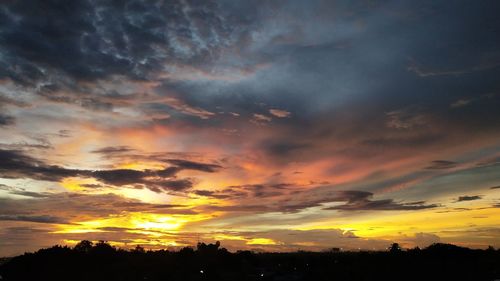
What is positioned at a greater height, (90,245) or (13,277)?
(90,245)

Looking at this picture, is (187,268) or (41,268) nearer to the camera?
(41,268)

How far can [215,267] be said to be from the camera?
104m

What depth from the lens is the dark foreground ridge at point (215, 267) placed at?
93688 millimetres

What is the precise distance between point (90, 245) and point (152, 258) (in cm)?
1972

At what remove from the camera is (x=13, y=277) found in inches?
3553

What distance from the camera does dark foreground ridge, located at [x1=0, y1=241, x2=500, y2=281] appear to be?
93688 millimetres

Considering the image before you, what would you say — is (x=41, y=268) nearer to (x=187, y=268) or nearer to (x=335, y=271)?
(x=187, y=268)

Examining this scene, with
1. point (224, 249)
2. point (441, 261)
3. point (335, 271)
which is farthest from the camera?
point (224, 249)

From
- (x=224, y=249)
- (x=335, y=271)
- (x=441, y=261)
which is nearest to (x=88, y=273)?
(x=224, y=249)

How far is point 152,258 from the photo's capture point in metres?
116

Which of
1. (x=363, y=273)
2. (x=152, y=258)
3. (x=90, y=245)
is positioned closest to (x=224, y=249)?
(x=152, y=258)

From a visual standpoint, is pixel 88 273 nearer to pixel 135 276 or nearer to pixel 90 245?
pixel 135 276

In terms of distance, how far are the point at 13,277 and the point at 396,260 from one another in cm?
8465

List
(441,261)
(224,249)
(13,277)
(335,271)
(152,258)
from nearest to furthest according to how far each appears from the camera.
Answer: (13,277)
(335,271)
(441,261)
(152,258)
(224,249)
